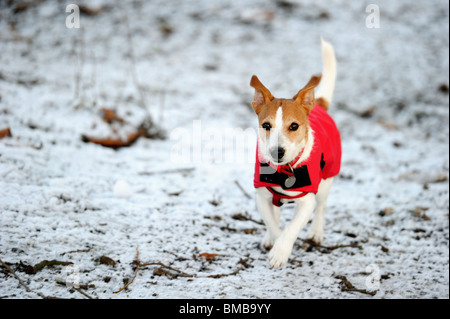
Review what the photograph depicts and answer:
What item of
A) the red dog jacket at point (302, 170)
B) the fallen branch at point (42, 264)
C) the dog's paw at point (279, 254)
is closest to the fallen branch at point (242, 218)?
the red dog jacket at point (302, 170)

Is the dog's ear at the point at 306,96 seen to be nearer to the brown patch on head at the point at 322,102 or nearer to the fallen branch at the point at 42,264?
the brown patch on head at the point at 322,102

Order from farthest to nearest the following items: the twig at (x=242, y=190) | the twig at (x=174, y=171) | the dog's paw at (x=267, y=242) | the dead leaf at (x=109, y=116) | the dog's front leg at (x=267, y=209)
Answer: the dead leaf at (x=109, y=116) → the twig at (x=174, y=171) → the twig at (x=242, y=190) → the dog's paw at (x=267, y=242) → the dog's front leg at (x=267, y=209)

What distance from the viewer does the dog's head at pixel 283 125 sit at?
236 centimetres

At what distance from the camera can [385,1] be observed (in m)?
9.45

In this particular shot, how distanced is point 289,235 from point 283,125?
755 millimetres

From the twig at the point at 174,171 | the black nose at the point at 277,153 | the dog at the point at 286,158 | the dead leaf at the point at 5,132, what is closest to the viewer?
the black nose at the point at 277,153

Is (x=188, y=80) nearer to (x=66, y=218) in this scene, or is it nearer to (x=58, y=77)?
(x=58, y=77)

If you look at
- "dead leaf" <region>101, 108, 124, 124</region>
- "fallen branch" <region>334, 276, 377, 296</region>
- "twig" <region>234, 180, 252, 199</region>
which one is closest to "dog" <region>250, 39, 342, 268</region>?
"fallen branch" <region>334, 276, 377, 296</region>

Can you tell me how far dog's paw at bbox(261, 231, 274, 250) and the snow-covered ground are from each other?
11 centimetres

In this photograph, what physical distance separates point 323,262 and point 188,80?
490 centimetres

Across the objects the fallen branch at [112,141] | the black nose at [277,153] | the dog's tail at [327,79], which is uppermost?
the dog's tail at [327,79]

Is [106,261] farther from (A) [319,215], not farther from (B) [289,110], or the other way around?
(A) [319,215]

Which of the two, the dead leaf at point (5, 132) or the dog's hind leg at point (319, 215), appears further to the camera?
the dead leaf at point (5, 132)
